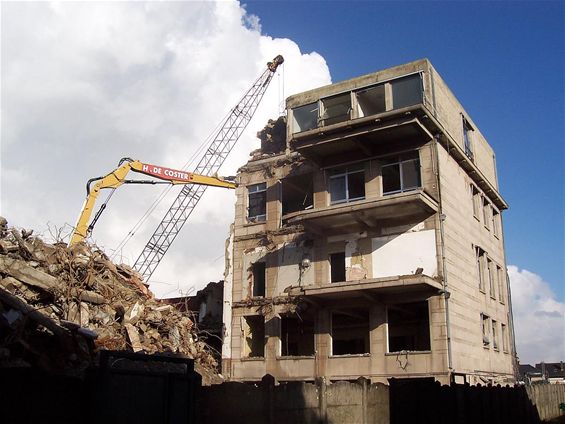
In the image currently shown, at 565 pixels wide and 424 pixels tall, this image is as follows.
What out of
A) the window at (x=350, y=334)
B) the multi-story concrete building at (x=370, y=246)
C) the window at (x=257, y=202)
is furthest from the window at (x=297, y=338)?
the window at (x=257, y=202)

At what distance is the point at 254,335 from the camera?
32188mm

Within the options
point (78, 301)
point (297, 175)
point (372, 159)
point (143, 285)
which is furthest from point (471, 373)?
point (78, 301)

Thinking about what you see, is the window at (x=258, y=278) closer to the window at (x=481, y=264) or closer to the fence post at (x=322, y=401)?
the window at (x=481, y=264)

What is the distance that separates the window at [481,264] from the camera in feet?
104

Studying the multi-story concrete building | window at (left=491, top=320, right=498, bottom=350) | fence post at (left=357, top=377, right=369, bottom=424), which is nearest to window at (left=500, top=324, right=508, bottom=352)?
the multi-story concrete building

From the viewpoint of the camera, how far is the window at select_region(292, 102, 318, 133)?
1219 inches

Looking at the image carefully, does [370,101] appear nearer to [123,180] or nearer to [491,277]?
[491,277]

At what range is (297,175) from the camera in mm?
32438

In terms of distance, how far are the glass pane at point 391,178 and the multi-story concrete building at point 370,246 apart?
51 millimetres

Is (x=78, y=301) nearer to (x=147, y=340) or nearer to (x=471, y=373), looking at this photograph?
(x=147, y=340)

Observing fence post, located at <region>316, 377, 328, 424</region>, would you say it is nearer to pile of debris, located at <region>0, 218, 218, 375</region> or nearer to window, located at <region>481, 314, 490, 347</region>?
pile of debris, located at <region>0, 218, 218, 375</region>

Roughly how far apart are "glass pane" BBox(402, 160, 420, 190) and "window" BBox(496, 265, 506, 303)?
1015 centimetres

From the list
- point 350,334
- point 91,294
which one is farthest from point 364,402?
point 350,334

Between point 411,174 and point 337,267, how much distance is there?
5.86 m
